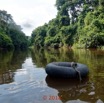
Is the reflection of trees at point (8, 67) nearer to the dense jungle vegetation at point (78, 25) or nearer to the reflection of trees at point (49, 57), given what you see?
the reflection of trees at point (49, 57)

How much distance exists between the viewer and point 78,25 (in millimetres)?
57875

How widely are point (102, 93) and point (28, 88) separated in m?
2.99

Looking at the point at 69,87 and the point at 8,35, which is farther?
the point at 8,35

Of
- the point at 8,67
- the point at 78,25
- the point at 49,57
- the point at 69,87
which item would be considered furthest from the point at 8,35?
the point at 69,87

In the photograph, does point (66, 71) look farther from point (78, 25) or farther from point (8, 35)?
point (8, 35)

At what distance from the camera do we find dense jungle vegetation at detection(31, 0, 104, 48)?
4370cm

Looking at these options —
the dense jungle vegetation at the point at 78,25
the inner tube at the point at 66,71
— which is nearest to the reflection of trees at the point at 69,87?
the inner tube at the point at 66,71

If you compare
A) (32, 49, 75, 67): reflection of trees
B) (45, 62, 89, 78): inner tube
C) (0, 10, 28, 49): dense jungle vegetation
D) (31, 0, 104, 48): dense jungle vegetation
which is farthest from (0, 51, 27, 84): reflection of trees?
(0, 10, 28, 49): dense jungle vegetation

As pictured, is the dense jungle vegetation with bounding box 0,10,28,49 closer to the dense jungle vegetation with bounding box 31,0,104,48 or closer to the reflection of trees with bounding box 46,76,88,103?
the dense jungle vegetation with bounding box 31,0,104,48

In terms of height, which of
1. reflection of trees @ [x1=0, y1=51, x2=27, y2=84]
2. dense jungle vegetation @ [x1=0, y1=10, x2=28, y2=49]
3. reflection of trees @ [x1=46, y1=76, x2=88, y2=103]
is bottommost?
reflection of trees @ [x1=46, y1=76, x2=88, y2=103]

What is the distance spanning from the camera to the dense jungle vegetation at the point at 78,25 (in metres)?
43.7

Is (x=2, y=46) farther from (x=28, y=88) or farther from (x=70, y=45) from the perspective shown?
(x=28, y=88)

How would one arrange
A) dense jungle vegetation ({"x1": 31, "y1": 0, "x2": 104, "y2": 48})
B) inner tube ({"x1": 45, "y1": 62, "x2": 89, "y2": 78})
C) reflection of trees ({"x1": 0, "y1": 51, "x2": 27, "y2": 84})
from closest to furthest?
inner tube ({"x1": 45, "y1": 62, "x2": 89, "y2": 78}) < reflection of trees ({"x1": 0, "y1": 51, "x2": 27, "y2": 84}) < dense jungle vegetation ({"x1": 31, "y1": 0, "x2": 104, "y2": 48})

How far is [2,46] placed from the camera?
199 feet
